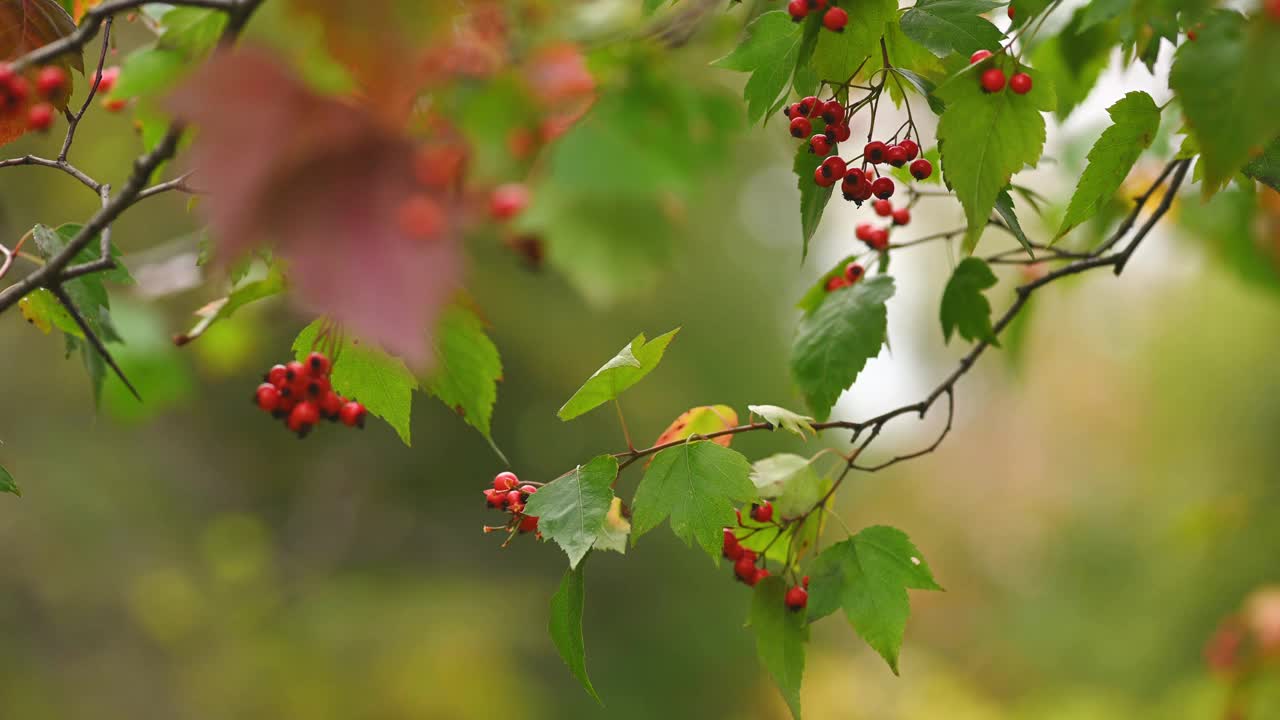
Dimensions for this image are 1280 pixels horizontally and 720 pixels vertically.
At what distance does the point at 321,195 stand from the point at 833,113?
384 millimetres

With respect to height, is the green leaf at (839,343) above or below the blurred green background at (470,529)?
above

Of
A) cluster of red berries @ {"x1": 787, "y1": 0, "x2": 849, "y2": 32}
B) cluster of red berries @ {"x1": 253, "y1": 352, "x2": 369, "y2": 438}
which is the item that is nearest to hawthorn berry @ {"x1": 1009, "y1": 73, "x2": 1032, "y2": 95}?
cluster of red berries @ {"x1": 787, "y1": 0, "x2": 849, "y2": 32}

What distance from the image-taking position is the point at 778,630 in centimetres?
59

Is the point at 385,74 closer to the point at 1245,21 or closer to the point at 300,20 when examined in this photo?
the point at 300,20

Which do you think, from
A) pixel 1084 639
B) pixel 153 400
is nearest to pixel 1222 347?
pixel 1084 639

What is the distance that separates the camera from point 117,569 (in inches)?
110

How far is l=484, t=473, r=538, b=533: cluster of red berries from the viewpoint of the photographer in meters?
0.59

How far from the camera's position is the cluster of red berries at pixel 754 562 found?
59 centimetres

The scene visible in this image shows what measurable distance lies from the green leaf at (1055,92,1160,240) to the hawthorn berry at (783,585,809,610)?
11.5 inches

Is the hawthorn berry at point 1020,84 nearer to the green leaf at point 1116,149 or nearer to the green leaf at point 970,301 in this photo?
the green leaf at point 1116,149

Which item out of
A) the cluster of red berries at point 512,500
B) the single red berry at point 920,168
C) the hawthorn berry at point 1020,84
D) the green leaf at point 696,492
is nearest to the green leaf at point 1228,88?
the hawthorn berry at point 1020,84

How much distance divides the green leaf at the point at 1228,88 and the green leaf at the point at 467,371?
1.16 ft

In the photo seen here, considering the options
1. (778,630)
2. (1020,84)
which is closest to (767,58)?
(1020,84)

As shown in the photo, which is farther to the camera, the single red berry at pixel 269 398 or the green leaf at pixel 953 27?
the single red berry at pixel 269 398
